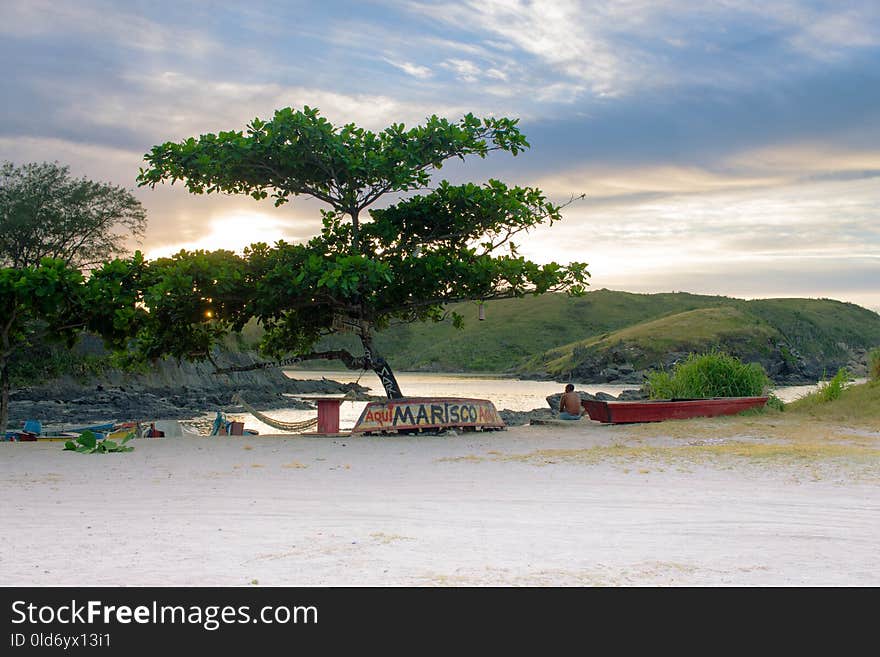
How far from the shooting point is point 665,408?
2261 centimetres

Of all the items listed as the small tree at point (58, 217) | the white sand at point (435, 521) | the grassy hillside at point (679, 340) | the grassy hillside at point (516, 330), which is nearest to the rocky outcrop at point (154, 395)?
the small tree at point (58, 217)

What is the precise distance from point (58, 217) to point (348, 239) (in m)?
23.9

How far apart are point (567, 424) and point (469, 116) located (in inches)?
335

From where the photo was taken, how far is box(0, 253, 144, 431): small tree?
1883cm

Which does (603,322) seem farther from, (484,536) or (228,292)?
(484,536)

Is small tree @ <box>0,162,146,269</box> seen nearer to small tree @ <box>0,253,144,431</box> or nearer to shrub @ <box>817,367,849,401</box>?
small tree @ <box>0,253,144,431</box>

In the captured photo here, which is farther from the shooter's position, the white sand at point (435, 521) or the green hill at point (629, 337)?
the green hill at point (629, 337)

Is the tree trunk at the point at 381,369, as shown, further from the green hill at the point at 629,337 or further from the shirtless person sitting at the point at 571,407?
the green hill at the point at 629,337

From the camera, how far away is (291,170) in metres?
21.0

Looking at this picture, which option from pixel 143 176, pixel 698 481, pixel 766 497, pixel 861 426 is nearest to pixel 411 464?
pixel 698 481

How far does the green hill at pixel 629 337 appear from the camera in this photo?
300 feet

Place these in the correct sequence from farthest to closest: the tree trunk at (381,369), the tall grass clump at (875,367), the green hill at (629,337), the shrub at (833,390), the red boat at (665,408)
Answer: the green hill at (629,337), the tall grass clump at (875,367), the shrub at (833,390), the red boat at (665,408), the tree trunk at (381,369)

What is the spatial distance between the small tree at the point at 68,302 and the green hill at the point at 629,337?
2504 inches

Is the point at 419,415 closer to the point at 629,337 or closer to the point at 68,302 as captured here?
the point at 68,302
